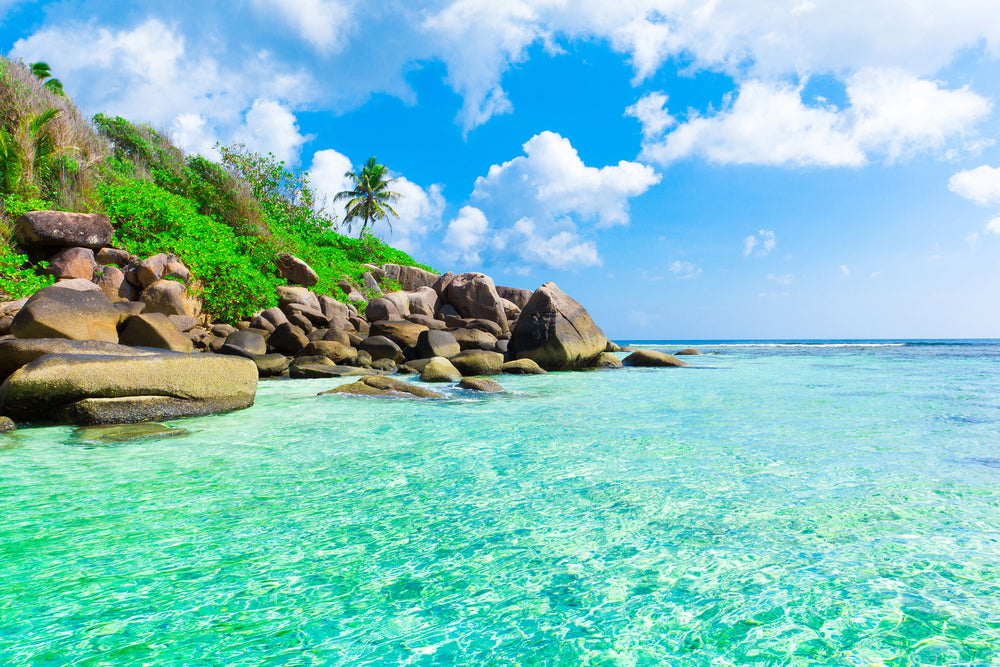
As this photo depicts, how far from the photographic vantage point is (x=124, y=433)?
4977mm

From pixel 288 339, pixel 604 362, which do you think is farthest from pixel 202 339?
pixel 604 362

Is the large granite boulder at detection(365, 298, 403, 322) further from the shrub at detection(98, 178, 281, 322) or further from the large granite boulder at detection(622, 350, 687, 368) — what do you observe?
the large granite boulder at detection(622, 350, 687, 368)

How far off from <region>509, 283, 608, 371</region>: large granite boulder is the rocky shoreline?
30 mm

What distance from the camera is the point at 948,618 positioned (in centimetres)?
192

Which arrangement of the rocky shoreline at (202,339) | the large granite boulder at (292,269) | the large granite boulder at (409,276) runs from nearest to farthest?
1. the rocky shoreline at (202,339)
2. the large granite boulder at (292,269)
3. the large granite boulder at (409,276)

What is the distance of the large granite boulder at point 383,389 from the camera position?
8070 mm

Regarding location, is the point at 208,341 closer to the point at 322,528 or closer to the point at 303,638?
the point at 322,528

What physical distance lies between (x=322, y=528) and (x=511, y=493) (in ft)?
3.91

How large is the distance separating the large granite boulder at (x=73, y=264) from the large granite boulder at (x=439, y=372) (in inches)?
326

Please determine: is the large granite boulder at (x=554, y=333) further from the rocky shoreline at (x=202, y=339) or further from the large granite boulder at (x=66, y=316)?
the large granite boulder at (x=66, y=316)

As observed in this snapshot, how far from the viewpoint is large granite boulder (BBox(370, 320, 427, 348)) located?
14.4 meters

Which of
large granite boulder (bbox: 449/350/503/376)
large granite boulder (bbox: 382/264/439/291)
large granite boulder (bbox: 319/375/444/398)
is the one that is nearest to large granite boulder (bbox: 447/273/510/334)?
large granite boulder (bbox: 382/264/439/291)

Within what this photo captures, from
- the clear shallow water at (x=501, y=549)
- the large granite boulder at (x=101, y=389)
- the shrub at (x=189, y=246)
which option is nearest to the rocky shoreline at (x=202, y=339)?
the large granite boulder at (x=101, y=389)

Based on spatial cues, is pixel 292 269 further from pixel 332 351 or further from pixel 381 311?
pixel 332 351
